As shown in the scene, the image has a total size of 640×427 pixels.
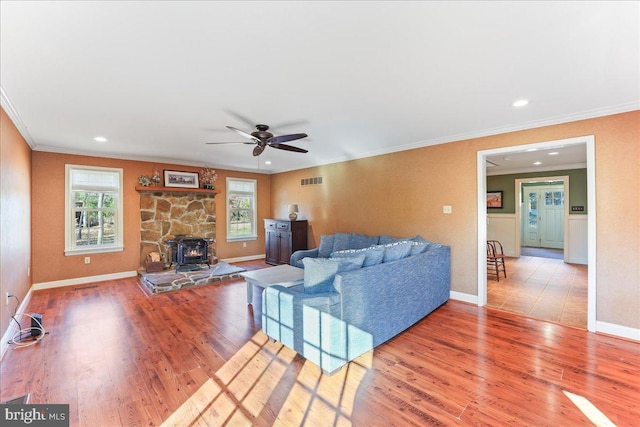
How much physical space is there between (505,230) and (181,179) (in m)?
8.83

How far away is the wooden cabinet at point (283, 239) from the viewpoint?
263 inches

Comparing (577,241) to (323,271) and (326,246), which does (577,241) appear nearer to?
(326,246)

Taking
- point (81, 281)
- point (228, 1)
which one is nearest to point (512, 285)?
point (228, 1)

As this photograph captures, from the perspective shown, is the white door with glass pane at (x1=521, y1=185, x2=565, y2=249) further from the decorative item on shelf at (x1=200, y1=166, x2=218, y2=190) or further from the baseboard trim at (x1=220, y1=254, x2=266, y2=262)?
the decorative item on shelf at (x1=200, y1=166, x2=218, y2=190)

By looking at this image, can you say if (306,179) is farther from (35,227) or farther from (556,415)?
(556,415)

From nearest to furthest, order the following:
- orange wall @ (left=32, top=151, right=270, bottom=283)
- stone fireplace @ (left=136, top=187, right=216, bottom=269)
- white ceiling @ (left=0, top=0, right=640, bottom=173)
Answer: white ceiling @ (left=0, top=0, right=640, bottom=173) → orange wall @ (left=32, top=151, right=270, bottom=283) → stone fireplace @ (left=136, top=187, right=216, bottom=269)

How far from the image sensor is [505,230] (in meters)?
8.09

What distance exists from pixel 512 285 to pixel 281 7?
562 centimetres

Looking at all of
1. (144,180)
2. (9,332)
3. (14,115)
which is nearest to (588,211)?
(9,332)

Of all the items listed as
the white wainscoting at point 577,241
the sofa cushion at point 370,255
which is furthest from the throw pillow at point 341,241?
the white wainscoting at point 577,241

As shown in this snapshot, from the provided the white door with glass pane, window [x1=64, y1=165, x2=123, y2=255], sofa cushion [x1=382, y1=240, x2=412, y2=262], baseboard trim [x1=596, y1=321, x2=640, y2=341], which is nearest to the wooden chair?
baseboard trim [x1=596, y1=321, x2=640, y2=341]

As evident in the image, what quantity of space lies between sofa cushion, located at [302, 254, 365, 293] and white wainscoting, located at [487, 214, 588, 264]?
737cm

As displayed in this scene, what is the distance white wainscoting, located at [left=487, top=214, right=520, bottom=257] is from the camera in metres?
7.90

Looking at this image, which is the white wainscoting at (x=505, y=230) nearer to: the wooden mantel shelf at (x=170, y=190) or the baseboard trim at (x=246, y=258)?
the baseboard trim at (x=246, y=258)
